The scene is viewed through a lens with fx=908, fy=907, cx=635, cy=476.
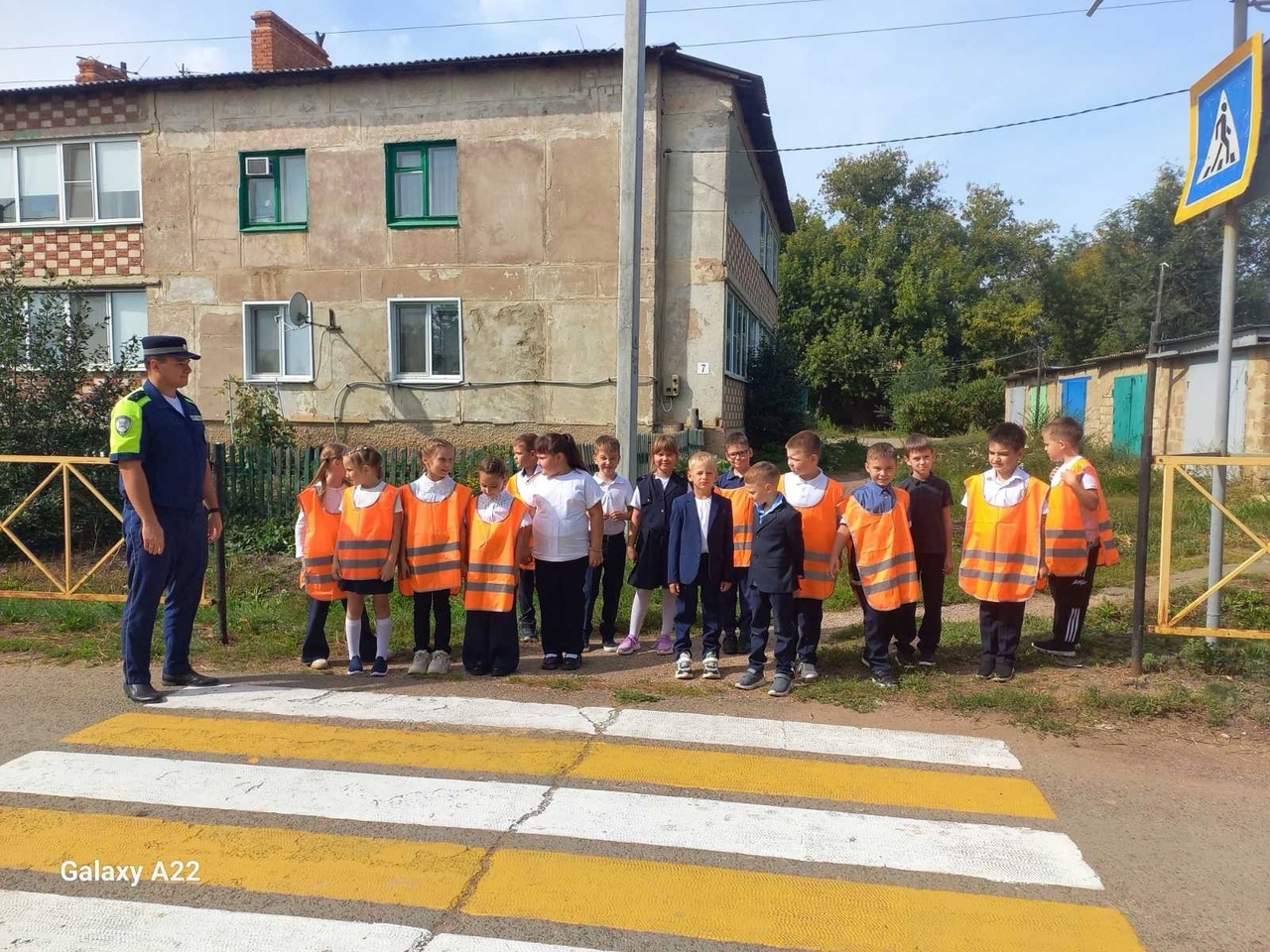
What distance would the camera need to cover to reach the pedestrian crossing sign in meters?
5.62

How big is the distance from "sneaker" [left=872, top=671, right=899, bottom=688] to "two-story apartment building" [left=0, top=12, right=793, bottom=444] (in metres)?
10.0

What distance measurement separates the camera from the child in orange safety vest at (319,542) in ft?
20.2

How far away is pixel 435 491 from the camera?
242 inches

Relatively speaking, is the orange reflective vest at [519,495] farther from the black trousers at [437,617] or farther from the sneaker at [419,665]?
the sneaker at [419,665]

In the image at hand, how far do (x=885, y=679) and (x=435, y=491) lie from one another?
319 cm

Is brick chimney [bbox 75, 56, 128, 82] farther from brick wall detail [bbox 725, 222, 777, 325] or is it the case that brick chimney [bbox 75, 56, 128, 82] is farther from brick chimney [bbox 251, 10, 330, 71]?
brick wall detail [bbox 725, 222, 777, 325]

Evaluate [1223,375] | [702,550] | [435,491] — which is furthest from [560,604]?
[1223,375]

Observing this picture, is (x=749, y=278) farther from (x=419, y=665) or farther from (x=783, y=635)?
(x=419, y=665)

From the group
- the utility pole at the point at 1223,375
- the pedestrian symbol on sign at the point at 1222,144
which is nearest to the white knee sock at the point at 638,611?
the utility pole at the point at 1223,375

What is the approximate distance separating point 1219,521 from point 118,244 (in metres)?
18.3

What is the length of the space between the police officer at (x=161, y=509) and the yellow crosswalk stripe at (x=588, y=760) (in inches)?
A: 26.6

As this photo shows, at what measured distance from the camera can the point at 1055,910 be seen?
10.2 feet

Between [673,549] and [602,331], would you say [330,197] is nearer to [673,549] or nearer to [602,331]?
[602,331]

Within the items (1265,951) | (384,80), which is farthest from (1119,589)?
(384,80)
